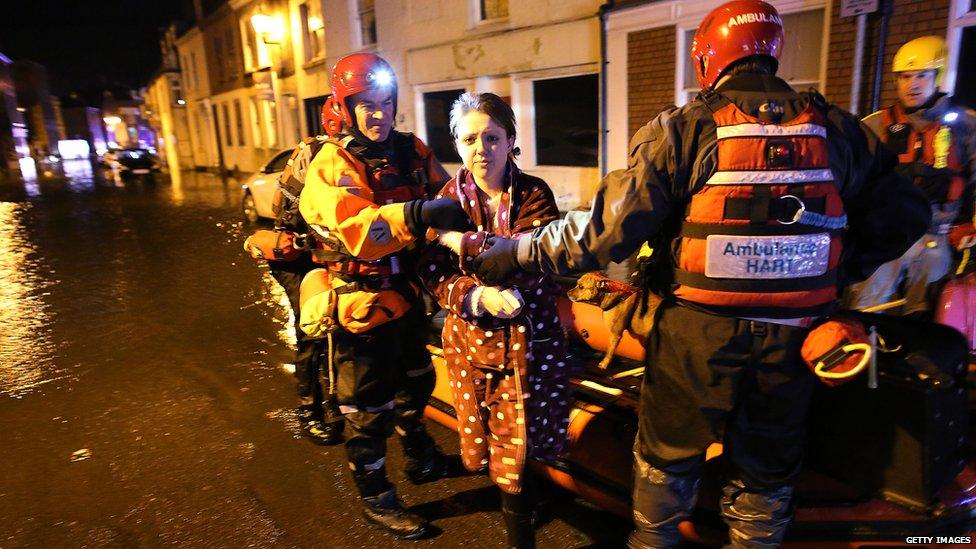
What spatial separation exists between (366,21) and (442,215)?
50.9ft

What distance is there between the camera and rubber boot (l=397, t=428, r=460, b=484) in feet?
11.0

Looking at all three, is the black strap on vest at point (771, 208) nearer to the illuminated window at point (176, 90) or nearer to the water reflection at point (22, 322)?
the water reflection at point (22, 322)

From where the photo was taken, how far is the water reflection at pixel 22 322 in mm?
5043

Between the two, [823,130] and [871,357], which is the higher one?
[823,130]

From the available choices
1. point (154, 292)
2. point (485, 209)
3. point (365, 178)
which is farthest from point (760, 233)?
point (154, 292)

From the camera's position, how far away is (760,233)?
1.80 metres

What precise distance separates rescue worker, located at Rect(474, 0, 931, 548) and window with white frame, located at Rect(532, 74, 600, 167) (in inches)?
350

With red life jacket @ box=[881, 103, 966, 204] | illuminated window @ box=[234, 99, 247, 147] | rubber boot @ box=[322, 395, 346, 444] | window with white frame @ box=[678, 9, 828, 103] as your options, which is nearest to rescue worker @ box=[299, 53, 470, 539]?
rubber boot @ box=[322, 395, 346, 444]

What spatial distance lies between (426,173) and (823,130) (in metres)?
1.76

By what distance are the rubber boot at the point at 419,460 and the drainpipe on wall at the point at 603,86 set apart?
7843 millimetres

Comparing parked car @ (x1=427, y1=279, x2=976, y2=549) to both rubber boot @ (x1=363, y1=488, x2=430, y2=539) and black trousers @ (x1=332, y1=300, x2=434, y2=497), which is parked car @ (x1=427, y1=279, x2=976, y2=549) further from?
black trousers @ (x1=332, y1=300, x2=434, y2=497)

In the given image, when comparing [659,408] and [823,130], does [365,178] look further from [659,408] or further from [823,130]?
[823,130]

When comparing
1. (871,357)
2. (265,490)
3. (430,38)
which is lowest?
(265,490)

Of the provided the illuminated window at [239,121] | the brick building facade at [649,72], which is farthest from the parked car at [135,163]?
the brick building facade at [649,72]
